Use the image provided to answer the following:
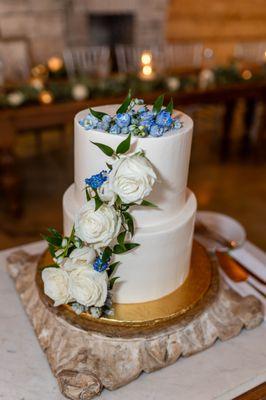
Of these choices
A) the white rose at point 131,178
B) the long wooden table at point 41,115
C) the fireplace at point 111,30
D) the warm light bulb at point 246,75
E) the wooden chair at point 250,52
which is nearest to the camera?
the white rose at point 131,178

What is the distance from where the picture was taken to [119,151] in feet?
2.80

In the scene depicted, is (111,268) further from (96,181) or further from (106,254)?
(96,181)

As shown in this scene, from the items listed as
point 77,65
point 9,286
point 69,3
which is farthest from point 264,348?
point 69,3

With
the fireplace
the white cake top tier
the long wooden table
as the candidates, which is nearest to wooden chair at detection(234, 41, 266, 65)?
the fireplace

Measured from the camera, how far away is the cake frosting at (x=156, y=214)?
92cm

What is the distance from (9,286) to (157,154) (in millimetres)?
648

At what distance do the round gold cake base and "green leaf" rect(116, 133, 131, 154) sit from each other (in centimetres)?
36

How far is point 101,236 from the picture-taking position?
84 centimetres

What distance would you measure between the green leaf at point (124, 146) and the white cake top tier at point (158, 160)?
0.05 m

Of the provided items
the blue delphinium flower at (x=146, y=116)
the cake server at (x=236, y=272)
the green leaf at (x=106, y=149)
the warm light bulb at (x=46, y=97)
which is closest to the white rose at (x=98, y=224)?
the green leaf at (x=106, y=149)

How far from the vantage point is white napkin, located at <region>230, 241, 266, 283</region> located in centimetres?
132

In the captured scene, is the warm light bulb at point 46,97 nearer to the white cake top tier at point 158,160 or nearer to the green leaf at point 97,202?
the white cake top tier at point 158,160

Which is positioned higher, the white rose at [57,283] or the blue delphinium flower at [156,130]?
the blue delphinium flower at [156,130]

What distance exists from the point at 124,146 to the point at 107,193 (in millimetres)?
97
